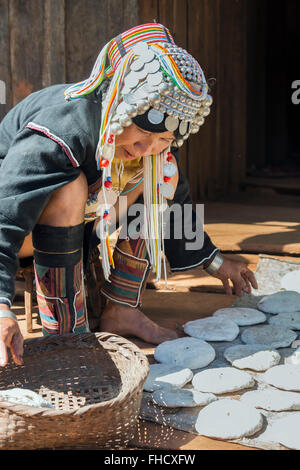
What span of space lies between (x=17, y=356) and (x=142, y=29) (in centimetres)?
114

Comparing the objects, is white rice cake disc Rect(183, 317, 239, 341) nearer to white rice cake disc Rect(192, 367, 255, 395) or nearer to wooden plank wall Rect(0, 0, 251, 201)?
white rice cake disc Rect(192, 367, 255, 395)

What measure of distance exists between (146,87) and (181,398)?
983 mm

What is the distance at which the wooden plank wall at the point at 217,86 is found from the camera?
5.31m

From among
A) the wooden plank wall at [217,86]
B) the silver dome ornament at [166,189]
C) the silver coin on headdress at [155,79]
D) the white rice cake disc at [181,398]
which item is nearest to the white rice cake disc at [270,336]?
the white rice cake disc at [181,398]

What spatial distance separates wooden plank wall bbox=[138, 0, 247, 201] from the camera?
5.31 meters

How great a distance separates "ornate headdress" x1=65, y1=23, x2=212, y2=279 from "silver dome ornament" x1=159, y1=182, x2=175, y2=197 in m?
0.27

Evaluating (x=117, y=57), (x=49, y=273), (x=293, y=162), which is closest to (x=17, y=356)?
(x=49, y=273)

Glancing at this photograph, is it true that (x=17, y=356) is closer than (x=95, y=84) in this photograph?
Yes

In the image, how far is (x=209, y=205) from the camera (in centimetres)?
553

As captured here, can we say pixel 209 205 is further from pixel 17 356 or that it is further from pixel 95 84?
pixel 17 356

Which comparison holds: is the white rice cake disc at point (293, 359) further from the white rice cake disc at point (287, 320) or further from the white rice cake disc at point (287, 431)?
the white rice cake disc at point (287, 431)

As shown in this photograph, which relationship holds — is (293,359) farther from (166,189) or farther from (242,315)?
(166,189)

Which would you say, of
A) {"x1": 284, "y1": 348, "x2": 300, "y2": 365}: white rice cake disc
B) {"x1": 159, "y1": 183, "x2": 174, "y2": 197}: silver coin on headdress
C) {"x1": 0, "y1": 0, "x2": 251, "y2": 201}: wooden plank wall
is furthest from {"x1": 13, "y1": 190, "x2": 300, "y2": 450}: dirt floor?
{"x1": 0, "y1": 0, "x2": 251, "y2": 201}: wooden plank wall
